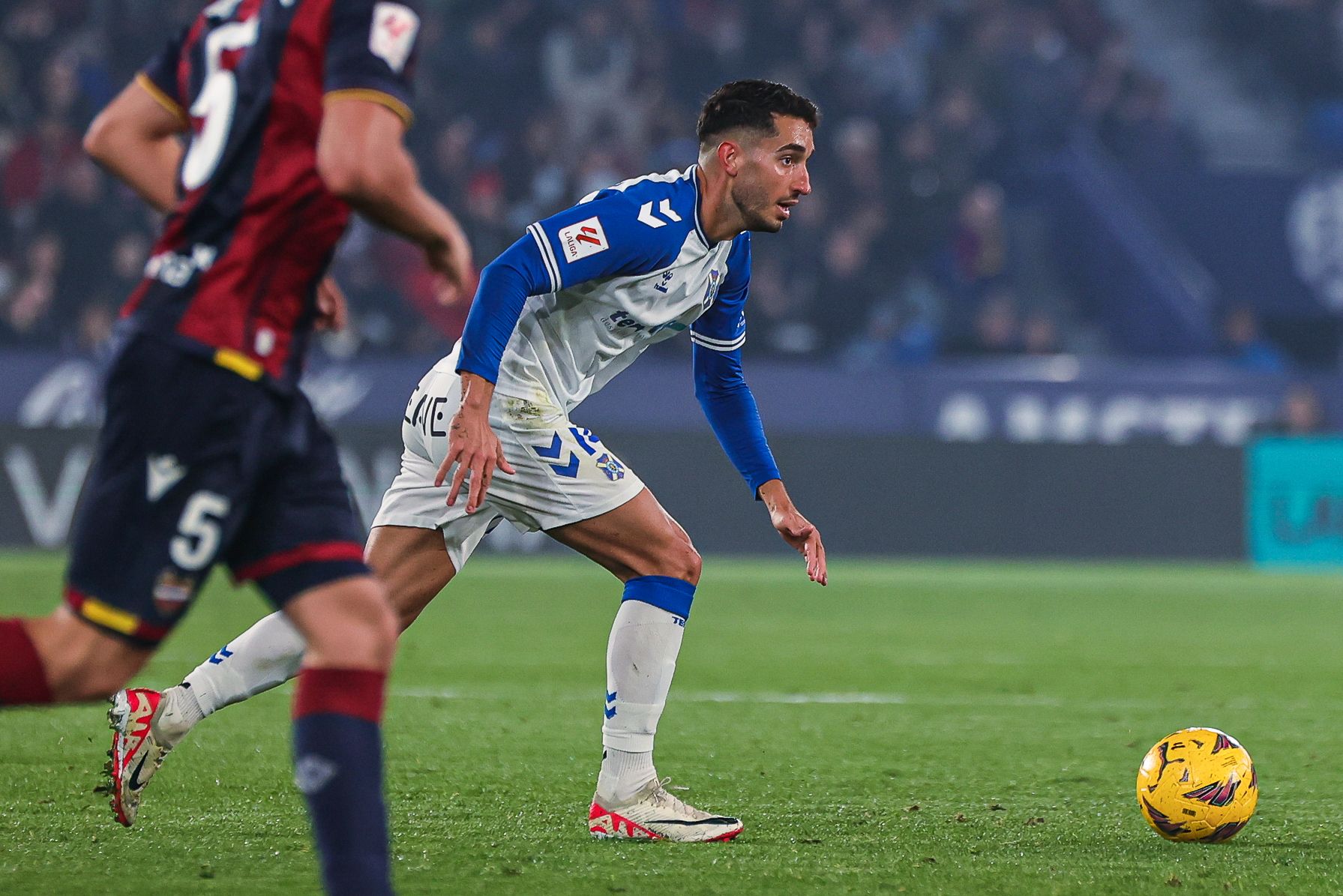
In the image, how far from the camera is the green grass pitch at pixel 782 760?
3877 millimetres

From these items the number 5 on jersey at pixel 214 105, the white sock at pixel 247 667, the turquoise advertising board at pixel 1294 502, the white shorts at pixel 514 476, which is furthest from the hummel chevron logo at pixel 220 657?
the turquoise advertising board at pixel 1294 502

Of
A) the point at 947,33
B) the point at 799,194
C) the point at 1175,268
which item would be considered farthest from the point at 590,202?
the point at 947,33

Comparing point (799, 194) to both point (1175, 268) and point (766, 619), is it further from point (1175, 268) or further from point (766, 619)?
point (1175, 268)

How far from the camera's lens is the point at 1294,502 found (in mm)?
15594

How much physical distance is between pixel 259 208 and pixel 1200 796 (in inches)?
104

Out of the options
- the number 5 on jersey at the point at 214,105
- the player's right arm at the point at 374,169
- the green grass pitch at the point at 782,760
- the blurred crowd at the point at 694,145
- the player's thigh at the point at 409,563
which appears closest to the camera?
the player's right arm at the point at 374,169

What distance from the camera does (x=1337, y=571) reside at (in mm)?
15312

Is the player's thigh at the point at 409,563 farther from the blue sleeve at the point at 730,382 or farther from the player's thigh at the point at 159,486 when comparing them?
the player's thigh at the point at 159,486

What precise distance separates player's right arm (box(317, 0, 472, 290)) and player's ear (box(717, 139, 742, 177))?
5.68 feet

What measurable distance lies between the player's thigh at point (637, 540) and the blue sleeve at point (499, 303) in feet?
1.59

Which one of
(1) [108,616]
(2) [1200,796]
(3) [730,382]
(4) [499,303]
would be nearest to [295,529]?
(1) [108,616]

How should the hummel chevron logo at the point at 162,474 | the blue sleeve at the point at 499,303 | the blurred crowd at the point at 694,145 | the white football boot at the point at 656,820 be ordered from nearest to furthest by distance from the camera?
1. the hummel chevron logo at the point at 162,474
2. the blue sleeve at the point at 499,303
3. the white football boot at the point at 656,820
4. the blurred crowd at the point at 694,145

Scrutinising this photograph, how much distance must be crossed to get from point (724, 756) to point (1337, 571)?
36.5 feet

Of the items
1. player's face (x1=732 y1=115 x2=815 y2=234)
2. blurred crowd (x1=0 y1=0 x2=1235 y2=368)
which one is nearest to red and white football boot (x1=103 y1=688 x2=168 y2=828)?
player's face (x1=732 y1=115 x2=815 y2=234)
